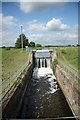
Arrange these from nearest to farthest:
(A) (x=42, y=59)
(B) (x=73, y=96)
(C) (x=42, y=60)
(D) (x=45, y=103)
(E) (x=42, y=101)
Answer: (B) (x=73, y=96) → (D) (x=45, y=103) → (E) (x=42, y=101) → (A) (x=42, y=59) → (C) (x=42, y=60)

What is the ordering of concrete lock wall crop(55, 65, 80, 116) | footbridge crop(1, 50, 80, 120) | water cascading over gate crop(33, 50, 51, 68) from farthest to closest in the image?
1. water cascading over gate crop(33, 50, 51, 68)
2. concrete lock wall crop(55, 65, 80, 116)
3. footbridge crop(1, 50, 80, 120)

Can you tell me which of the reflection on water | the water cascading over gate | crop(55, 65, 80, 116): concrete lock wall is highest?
the water cascading over gate

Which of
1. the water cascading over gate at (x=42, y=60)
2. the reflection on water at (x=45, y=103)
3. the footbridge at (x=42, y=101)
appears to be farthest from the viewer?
the water cascading over gate at (x=42, y=60)

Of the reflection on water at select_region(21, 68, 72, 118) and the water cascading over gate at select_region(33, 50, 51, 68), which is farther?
the water cascading over gate at select_region(33, 50, 51, 68)

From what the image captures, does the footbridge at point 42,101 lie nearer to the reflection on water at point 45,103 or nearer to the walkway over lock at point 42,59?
the reflection on water at point 45,103

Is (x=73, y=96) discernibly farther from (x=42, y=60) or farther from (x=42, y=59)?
(x=42, y=60)

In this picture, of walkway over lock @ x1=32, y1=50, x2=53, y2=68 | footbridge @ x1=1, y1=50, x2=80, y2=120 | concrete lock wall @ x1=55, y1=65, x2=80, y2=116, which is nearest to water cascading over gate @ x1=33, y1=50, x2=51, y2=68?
walkway over lock @ x1=32, y1=50, x2=53, y2=68

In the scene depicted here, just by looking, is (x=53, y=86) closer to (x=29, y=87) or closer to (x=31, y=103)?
(x=29, y=87)

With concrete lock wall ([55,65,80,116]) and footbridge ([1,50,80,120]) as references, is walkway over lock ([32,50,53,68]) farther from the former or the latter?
concrete lock wall ([55,65,80,116])

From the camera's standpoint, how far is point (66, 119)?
45.2ft

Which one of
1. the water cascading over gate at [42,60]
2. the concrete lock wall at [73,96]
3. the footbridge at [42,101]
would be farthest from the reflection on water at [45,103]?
the water cascading over gate at [42,60]

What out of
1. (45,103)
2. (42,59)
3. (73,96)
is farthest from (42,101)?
(42,59)

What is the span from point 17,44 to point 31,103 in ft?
152

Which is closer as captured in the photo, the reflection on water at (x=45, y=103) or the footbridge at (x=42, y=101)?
the footbridge at (x=42, y=101)
